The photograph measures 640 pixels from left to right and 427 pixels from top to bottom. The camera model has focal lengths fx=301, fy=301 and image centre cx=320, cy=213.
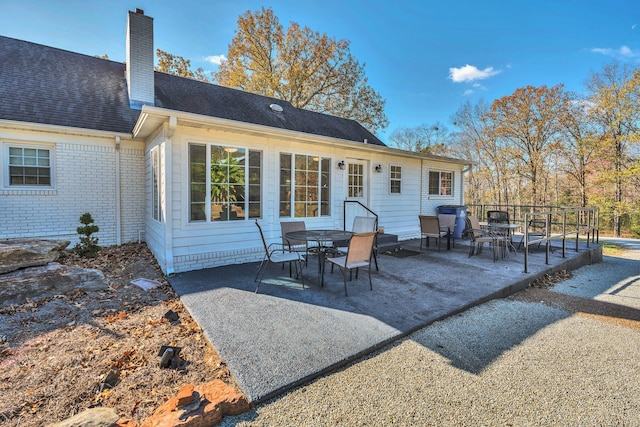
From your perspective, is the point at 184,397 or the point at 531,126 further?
the point at 531,126

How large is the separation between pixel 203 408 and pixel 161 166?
4544mm

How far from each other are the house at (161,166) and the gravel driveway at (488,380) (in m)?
3.90

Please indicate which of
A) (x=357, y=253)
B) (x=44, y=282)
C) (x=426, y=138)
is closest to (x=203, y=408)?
(x=357, y=253)

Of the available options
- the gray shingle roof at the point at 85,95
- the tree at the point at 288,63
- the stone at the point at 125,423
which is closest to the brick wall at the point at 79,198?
the gray shingle roof at the point at 85,95

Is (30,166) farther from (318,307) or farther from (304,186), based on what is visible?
(318,307)

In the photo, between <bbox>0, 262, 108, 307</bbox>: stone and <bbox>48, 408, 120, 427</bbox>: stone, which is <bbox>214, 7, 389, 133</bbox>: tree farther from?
<bbox>48, 408, 120, 427</bbox>: stone

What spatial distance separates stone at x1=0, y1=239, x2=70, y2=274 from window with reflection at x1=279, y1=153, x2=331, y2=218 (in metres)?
4.03

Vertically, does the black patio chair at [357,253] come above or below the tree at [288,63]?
below

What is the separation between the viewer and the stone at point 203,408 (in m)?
1.80

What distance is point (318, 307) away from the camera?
3.71 m

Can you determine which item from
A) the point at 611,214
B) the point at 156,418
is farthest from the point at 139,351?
the point at 611,214

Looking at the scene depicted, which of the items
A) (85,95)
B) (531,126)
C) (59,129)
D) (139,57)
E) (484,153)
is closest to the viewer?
(59,129)

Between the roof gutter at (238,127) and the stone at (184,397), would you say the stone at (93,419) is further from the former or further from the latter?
the roof gutter at (238,127)

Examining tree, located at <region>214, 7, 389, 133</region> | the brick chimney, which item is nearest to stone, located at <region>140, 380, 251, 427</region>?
the brick chimney
